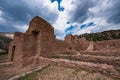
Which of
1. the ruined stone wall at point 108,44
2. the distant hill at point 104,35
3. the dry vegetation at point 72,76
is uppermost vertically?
the distant hill at point 104,35

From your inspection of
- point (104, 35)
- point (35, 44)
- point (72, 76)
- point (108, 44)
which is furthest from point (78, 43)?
point (104, 35)

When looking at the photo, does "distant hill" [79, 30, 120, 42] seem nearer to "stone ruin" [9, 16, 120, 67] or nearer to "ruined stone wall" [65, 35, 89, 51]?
"ruined stone wall" [65, 35, 89, 51]

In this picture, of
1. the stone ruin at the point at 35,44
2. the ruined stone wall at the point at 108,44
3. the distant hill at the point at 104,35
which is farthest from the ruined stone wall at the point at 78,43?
the distant hill at the point at 104,35

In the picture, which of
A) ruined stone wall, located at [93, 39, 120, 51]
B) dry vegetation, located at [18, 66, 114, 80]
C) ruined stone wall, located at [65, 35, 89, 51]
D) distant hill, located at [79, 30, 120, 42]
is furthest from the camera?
distant hill, located at [79, 30, 120, 42]

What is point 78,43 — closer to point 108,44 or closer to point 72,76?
point 108,44

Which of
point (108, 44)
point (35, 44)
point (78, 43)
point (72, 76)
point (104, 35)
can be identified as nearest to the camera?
point (72, 76)

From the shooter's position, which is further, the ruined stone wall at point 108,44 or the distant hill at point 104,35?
the distant hill at point 104,35

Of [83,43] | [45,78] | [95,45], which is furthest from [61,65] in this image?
[83,43]

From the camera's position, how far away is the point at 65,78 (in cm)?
583

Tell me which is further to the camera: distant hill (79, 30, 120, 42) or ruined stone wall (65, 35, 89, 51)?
distant hill (79, 30, 120, 42)

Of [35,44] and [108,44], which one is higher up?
[35,44]

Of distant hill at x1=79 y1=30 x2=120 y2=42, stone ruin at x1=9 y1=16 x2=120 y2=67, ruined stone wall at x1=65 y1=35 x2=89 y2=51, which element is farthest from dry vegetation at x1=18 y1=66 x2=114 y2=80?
distant hill at x1=79 y1=30 x2=120 y2=42

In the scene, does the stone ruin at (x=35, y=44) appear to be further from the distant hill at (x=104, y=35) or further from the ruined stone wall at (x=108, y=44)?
the distant hill at (x=104, y=35)

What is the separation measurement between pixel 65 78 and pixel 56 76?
73 centimetres
